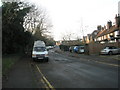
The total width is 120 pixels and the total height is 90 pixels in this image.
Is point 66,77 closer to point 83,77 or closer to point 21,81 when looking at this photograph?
point 83,77

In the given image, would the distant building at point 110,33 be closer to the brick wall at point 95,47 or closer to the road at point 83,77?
the brick wall at point 95,47

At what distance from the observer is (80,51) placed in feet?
142

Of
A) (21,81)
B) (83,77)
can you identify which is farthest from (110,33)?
(21,81)

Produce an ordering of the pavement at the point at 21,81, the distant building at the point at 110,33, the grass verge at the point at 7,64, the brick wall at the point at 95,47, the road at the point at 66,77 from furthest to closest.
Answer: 1. the distant building at the point at 110,33
2. the brick wall at the point at 95,47
3. the grass verge at the point at 7,64
4. the pavement at the point at 21,81
5. the road at the point at 66,77

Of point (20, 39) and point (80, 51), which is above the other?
point (20, 39)

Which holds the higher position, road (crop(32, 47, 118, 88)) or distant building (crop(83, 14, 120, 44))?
distant building (crop(83, 14, 120, 44))

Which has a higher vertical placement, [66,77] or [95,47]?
[95,47]

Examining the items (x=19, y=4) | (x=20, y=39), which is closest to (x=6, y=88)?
(x=20, y=39)

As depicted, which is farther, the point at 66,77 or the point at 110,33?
the point at 110,33

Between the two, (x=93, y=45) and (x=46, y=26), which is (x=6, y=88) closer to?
(x=93, y=45)

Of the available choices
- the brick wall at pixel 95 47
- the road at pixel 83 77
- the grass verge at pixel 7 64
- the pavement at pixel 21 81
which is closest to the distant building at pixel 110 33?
the brick wall at pixel 95 47

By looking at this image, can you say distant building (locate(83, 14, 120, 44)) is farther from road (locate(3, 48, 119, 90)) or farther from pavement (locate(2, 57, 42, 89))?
pavement (locate(2, 57, 42, 89))

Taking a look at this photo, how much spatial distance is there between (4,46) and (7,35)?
1.80m

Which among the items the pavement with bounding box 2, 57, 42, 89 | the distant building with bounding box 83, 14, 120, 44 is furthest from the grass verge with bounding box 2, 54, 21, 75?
the distant building with bounding box 83, 14, 120, 44
